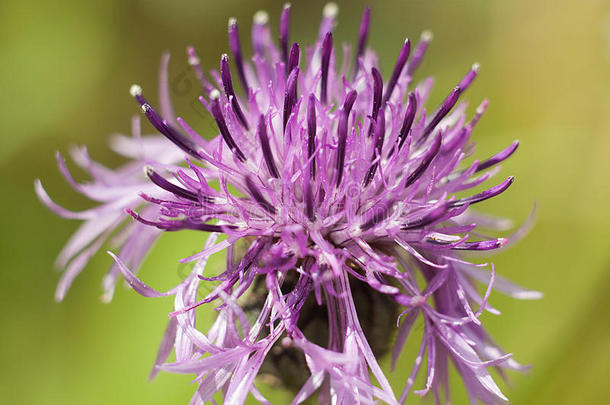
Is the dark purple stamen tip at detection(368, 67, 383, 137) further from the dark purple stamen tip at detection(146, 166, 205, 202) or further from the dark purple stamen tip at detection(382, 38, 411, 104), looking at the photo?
the dark purple stamen tip at detection(146, 166, 205, 202)

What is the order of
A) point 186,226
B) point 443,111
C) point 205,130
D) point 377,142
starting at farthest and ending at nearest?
point 205,130 → point 443,111 → point 377,142 → point 186,226

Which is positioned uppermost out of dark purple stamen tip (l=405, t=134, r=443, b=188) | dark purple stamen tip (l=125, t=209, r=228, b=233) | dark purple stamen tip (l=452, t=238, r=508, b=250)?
dark purple stamen tip (l=405, t=134, r=443, b=188)

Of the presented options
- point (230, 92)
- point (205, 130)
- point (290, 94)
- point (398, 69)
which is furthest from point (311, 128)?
point (205, 130)

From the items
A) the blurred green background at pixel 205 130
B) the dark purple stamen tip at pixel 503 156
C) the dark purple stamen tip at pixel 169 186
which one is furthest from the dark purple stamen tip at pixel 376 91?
the blurred green background at pixel 205 130

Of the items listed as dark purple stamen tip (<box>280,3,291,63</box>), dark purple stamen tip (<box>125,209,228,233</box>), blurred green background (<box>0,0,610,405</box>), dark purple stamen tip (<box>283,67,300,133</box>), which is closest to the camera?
dark purple stamen tip (<box>125,209,228,233</box>)

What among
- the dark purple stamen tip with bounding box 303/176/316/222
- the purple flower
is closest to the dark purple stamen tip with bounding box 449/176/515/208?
the purple flower

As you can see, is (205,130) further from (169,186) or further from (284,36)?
(169,186)

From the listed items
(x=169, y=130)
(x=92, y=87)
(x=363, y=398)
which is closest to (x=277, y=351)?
(x=363, y=398)
